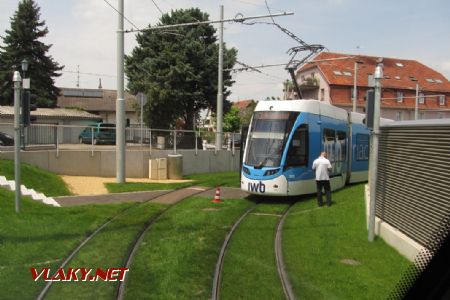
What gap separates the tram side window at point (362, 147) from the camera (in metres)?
20.5

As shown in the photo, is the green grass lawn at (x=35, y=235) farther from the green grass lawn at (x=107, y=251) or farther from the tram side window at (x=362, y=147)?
the tram side window at (x=362, y=147)

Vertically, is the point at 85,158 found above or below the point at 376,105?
below

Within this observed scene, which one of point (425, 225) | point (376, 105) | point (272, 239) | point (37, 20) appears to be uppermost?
point (37, 20)

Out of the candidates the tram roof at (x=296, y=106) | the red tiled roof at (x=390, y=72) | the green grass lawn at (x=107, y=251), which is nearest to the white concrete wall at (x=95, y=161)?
the green grass lawn at (x=107, y=251)

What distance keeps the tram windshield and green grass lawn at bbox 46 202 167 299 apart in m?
3.22

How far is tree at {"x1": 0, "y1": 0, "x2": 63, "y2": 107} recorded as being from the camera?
49188 mm

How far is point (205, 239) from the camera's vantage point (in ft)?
31.9

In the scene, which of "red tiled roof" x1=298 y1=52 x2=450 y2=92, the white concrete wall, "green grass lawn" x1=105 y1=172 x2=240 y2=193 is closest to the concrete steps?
"green grass lawn" x1=105 y1=172 x2=240 y2=193

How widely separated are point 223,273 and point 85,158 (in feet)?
50.8

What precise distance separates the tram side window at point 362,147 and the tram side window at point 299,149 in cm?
560

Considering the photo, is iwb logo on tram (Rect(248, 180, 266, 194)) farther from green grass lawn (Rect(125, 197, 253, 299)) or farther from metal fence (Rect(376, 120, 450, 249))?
metal fence (Rect(376, 120, 450, 249))

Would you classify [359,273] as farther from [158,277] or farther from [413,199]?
[158,277]

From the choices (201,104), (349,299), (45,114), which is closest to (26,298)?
(349,299)

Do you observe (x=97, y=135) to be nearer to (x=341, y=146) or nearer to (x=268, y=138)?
(x=268, y=138)
